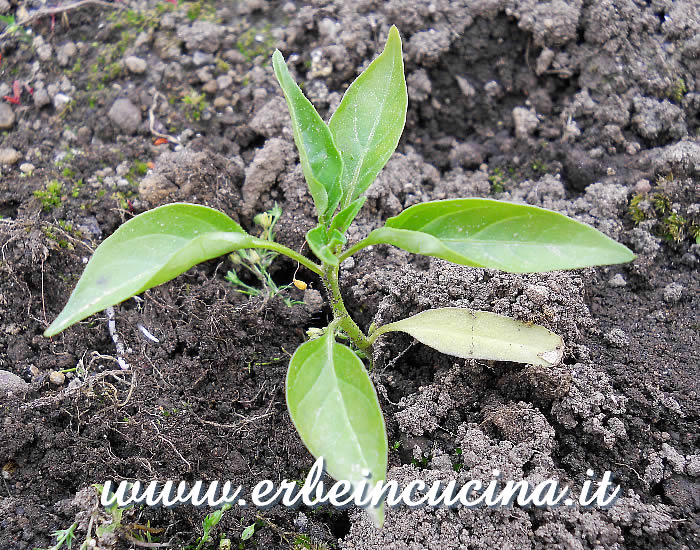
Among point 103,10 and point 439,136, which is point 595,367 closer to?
point 439,136

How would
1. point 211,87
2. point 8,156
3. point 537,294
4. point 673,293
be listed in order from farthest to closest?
1. point 211,87
2. point 8,156
3. point 673,293
4. point 537,294

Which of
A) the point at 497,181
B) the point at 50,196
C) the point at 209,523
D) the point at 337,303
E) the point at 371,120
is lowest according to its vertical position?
the point at 209,523

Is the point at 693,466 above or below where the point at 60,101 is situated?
below

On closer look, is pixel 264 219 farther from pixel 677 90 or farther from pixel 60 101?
pixel 677 90

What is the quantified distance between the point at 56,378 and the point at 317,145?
1.28 m

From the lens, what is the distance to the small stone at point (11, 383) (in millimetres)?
2164

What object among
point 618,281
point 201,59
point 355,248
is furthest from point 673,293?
point 201,59

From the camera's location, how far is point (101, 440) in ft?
6.89

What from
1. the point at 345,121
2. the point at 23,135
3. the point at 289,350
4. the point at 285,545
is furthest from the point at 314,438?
the point at 23,135

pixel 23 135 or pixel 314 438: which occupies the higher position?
pixel 23 135

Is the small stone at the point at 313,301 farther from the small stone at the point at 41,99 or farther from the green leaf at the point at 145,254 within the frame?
the small stone at the point at 41,99

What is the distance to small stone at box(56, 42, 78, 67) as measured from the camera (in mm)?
3082

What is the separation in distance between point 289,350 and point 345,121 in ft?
2.97

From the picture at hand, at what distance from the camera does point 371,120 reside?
2.07 m
